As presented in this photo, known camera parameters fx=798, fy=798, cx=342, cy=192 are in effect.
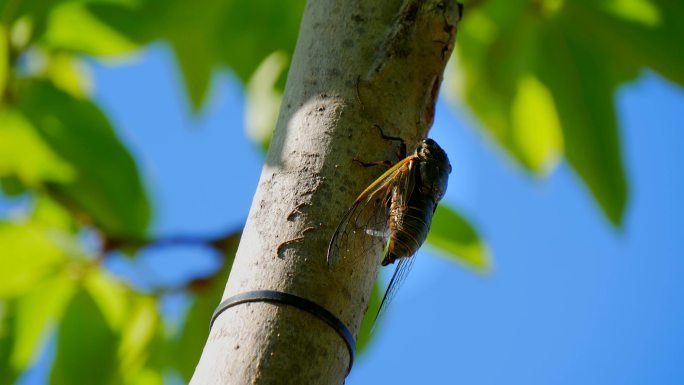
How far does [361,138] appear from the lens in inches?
34.8

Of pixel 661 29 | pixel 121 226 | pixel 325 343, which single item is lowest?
pixel 121 226

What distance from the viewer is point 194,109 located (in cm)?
182

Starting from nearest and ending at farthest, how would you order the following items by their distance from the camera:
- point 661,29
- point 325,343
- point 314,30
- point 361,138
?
point 325,343, point 361,138, point 314,30, point 661,29

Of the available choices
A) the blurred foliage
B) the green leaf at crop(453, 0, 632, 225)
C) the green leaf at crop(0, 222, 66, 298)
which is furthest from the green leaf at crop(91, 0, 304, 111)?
the green leaf at crop(0, 222, 66, 298)

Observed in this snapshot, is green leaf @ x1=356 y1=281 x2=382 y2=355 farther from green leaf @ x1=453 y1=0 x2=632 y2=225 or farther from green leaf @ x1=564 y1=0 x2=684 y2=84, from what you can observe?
green leaf @ x1=564 y1=0 x2=684 y2=84

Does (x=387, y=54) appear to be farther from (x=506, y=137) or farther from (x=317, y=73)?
(x=506, y=137)

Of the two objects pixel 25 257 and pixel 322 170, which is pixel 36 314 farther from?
pixel 322 170

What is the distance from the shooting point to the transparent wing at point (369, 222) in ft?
2.68

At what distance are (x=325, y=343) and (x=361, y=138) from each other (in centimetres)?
24

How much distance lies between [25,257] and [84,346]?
0.76 feet

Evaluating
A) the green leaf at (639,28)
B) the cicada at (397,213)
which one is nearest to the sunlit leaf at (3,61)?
the cicada at (397,213)

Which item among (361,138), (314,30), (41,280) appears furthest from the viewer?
(41,280)

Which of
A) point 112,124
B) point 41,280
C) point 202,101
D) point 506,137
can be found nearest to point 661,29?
point 506,137

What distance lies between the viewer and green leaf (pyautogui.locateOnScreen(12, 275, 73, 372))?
171cm
